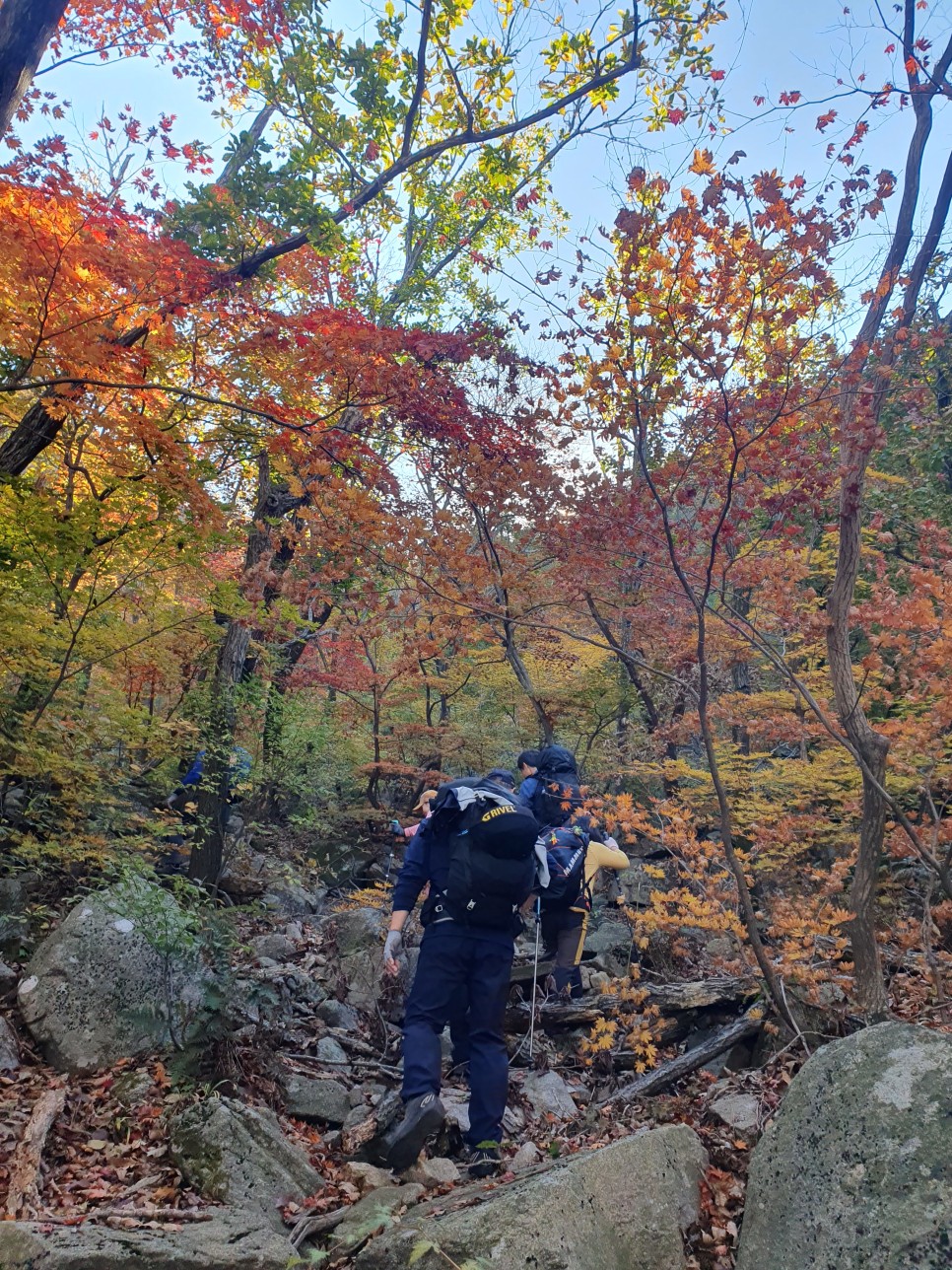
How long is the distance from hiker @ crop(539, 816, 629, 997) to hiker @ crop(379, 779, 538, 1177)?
4.76 feet

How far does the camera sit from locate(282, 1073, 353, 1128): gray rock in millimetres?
4449

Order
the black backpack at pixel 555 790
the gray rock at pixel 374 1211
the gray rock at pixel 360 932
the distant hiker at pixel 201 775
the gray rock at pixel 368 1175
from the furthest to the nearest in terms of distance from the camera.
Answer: the distant hiker at pixel 201 775 → the gray rock at pixel 360 932 → the black backpack at pixel 555 790 → the gray rock at pixel 368 1175 → the gray rock at pixel 374 1211

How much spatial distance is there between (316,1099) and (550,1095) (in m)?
1.61

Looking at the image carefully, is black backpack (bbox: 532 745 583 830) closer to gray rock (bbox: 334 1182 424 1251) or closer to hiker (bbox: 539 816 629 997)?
hiker (bbox: 539 816 629 997)

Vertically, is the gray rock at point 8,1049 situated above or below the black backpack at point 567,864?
below

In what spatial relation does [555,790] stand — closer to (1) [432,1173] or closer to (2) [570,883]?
(2) [570,883]

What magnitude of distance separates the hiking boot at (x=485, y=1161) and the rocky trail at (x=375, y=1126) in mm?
97

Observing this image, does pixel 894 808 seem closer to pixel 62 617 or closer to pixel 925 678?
pixel 925 678

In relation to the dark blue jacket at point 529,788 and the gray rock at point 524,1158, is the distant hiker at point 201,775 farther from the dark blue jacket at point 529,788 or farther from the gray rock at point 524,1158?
the gray rock at point 524,1158

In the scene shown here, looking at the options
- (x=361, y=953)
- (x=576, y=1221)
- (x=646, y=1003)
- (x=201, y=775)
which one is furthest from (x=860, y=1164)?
(x=201, y=775)

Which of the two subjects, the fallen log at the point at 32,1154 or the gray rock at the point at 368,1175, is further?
the gray rock at the point at 368,1175

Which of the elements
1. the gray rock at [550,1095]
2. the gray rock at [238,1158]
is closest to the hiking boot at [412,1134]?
the gray rock at [238,1158]

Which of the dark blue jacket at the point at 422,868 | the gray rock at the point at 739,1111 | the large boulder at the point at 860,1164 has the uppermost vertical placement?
the dark blue jacket at the point at 422,868

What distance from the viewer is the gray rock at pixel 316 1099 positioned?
4.45 metres
